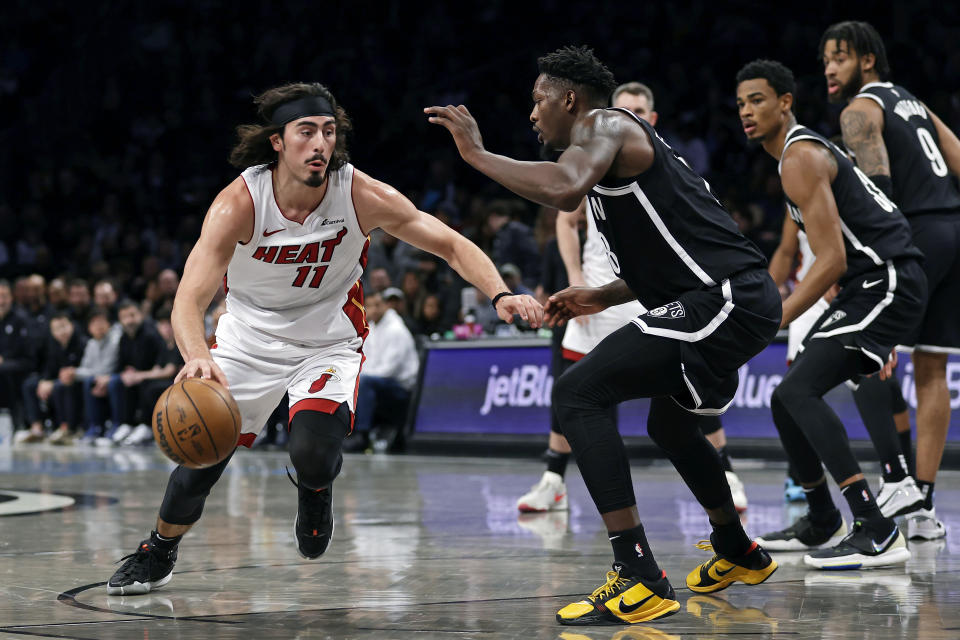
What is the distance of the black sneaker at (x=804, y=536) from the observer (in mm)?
5332

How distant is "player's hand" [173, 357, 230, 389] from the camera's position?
408 cm

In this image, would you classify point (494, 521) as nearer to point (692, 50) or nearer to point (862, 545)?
point (862, 545)

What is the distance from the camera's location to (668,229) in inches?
161

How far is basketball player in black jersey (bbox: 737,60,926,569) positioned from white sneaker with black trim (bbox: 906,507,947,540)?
25.4 inches

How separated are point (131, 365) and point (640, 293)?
1120 centimetres

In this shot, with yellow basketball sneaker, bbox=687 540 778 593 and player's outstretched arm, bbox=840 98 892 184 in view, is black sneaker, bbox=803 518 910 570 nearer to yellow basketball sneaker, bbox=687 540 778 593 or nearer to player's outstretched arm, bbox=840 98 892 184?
yellow basketball sneaker, bbox=687 540 778 593

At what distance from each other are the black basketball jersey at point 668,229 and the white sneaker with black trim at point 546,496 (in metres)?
3.12

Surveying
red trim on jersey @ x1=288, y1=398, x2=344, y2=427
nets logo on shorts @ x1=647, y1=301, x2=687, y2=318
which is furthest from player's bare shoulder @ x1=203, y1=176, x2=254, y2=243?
nets logo on shorts @ x1=647, y1=301, x2=687, y2=318

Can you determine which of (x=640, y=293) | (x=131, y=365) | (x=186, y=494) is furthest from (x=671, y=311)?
(x=131, y=365)

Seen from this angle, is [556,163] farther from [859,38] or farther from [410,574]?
[859,38]

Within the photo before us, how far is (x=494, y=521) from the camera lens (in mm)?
6734

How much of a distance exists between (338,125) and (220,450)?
1.53 m

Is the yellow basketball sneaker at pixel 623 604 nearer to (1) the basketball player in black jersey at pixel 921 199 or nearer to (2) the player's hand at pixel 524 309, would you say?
(2) the player's hand at pixel 524 309

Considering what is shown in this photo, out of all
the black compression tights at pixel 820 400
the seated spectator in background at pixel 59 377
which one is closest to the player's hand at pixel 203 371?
the black compression tights at pixel 820 400
